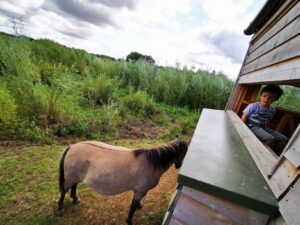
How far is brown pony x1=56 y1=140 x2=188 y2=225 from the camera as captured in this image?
8.20 feet

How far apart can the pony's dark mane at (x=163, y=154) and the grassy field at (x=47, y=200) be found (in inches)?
37.4

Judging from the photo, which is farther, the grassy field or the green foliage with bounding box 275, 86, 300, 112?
the green foliage with bounding box 275, 86, 300, 112

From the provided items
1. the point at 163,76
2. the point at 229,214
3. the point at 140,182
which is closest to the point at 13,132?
the point at 140,182

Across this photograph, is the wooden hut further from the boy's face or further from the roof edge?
the boy's face

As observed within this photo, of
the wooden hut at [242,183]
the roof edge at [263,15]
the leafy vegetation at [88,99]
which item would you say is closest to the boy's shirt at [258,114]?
the roof edge at [263,15]

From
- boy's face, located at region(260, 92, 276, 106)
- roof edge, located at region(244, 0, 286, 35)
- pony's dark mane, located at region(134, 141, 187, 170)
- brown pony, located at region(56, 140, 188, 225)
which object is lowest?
brown pony, located at region(56, 140, 188, 225)

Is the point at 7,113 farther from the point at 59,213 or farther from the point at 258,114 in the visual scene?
the point at 258,114

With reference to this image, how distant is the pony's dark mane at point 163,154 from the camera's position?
2.57 m

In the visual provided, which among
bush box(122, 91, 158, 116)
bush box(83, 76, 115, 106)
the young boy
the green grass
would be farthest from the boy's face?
bush box(83, 76, 115, 106)

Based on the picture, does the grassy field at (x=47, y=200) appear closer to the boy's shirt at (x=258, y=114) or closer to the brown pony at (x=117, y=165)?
the brown pony at (x=117, y=165)

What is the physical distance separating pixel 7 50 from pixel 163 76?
6450 mm

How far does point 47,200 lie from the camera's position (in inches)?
121

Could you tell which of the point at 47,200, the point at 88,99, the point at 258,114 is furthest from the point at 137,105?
the point at 47,200

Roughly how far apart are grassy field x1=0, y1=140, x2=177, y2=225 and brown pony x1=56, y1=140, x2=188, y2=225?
0.54 m
